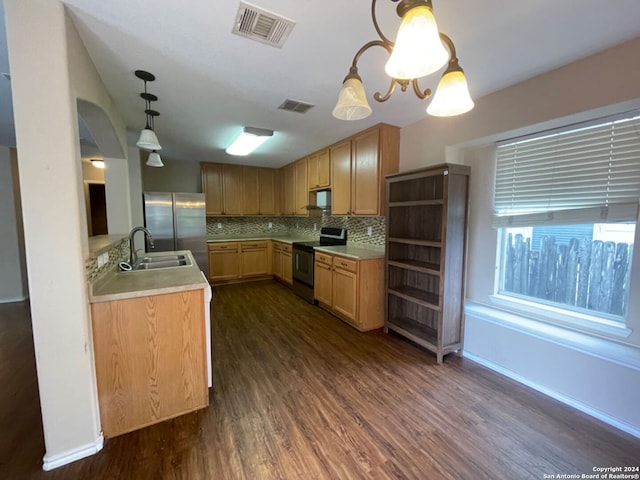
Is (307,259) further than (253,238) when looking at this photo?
No

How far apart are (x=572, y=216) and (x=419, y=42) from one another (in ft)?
6.90

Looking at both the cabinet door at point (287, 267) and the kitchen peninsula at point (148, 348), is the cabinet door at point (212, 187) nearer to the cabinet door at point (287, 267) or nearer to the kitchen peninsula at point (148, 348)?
the cabinet door at point (287, 267)

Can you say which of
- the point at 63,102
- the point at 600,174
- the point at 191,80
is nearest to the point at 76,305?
the point at 63,102

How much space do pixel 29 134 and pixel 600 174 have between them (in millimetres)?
3479

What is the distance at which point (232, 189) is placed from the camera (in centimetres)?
544

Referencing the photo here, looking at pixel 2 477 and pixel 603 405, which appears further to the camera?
pixel 603 405

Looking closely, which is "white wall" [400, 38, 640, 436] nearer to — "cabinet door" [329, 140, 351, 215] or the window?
the window

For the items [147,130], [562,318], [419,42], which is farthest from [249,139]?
[562,318]

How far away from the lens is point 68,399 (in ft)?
4.81


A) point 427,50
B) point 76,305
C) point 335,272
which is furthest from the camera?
point 335,272

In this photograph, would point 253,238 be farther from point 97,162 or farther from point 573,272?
point 573,272

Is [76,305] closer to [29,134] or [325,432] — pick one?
[29,134]

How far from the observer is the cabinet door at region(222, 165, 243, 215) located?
537cm

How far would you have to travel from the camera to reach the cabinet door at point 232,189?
211 inches
